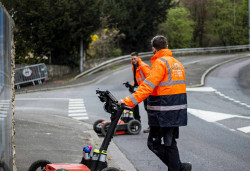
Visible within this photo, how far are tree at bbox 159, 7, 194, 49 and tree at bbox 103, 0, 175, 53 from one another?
8.00 m

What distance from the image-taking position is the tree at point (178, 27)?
159 ft

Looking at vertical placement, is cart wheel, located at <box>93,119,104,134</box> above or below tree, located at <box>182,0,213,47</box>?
below

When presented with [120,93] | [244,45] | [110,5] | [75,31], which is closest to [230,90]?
[120,93]

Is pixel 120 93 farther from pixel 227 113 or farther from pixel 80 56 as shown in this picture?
pixel 80 56

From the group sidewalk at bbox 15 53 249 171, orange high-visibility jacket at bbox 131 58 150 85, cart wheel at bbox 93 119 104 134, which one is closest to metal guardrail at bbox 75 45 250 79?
sidewalk at bbox 15 53 249 171

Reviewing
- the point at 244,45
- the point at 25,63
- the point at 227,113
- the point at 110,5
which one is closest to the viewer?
the point at 227,113

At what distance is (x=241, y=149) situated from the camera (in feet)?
27.3

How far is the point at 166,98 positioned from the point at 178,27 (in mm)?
44410

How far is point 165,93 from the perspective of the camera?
5.45m

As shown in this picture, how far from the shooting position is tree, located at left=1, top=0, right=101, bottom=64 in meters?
27.9

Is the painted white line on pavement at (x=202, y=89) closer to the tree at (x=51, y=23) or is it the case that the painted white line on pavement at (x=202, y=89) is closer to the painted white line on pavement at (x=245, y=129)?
the painted white line on pavement at (x=245, y=129)

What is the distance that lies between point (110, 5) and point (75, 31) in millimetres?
6469

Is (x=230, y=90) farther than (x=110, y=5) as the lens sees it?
No

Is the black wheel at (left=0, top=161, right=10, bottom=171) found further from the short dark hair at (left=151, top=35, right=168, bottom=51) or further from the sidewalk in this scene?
the short dark hair at (left=151, top=35, right=168, bottom=51)
